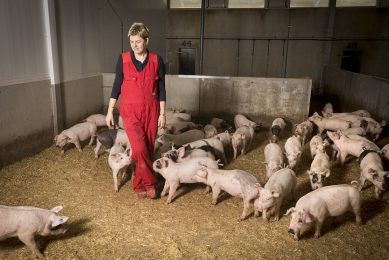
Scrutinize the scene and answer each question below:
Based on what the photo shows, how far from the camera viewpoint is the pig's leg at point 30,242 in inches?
129

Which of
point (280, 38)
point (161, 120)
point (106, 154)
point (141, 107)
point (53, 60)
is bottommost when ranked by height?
point (106, 154)

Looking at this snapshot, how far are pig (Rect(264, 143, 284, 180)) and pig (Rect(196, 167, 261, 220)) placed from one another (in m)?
0.73

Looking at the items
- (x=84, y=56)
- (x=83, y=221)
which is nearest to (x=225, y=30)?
(x=84, y=56)

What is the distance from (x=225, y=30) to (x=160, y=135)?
1079cm

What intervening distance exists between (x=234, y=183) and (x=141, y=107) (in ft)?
5.01

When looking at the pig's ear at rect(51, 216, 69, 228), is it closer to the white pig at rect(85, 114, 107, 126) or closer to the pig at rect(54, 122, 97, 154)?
the pig at rect(54, 122, 97, 154)

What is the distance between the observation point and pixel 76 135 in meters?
6.42

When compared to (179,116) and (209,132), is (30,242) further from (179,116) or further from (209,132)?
(179,116)

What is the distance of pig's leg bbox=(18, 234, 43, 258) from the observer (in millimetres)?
3277

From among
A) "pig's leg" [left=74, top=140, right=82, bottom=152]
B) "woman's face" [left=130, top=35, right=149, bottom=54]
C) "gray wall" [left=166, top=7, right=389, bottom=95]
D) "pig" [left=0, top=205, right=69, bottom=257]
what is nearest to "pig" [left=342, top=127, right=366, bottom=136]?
"woman's face" [left=130, top=35, right=149, bottom=54]

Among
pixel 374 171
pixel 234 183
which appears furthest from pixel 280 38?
pixel 234 183

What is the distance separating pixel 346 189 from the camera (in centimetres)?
393

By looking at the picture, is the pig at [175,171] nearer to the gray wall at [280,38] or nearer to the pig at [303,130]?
the pig at [303,130]

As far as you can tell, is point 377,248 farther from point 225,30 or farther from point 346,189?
point 225,30
